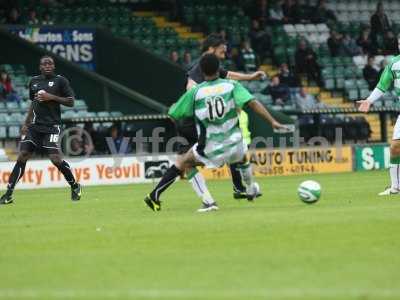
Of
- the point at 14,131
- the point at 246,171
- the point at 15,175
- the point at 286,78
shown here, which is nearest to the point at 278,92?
the point at 286,78

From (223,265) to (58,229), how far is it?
12.7ft

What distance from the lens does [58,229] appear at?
43.5 ft

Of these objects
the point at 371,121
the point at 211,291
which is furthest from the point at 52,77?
the point at 371,121

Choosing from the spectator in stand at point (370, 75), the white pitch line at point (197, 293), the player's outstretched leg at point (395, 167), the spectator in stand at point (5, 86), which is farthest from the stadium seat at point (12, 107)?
the white pitch line at point (197, 293)

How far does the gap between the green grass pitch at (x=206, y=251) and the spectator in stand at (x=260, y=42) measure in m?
18.0

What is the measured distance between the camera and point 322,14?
3794 cm

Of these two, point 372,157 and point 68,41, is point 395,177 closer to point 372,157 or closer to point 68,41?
point 372,157

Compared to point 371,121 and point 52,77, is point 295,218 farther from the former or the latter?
point 371,121

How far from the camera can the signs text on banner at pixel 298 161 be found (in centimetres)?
2862

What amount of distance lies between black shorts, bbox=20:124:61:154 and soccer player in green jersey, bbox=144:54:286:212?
361cm

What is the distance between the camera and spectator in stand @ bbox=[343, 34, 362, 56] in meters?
36.1

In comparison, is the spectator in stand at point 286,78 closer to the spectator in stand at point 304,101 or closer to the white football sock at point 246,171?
the spectator in stand at point 304,101

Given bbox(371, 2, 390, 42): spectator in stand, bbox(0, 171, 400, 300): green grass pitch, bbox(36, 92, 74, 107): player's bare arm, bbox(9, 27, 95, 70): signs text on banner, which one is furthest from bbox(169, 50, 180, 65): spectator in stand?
bbox(0, 171, 400, 300): green grass pitch

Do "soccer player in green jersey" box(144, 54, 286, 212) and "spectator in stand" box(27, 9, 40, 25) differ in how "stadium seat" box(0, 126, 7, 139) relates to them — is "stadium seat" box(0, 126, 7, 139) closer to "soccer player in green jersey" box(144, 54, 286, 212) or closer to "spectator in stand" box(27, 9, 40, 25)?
"spectator in stand" box(27, 9, 40, 25)
